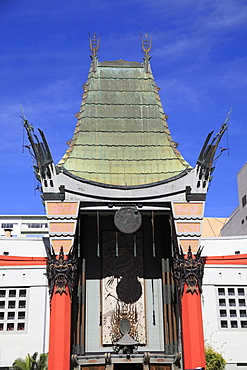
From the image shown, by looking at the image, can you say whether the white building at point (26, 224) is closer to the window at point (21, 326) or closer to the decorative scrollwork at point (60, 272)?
the window at point (21, 326)

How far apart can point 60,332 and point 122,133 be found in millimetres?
16123

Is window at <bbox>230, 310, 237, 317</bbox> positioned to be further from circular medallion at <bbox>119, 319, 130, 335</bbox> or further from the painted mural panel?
circular medallion at <bbox>119, 319, 130, 335</bbox>

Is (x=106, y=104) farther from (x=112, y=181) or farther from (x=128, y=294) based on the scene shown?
(x=128, y=294)

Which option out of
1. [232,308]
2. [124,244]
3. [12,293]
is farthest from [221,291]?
[12,293]

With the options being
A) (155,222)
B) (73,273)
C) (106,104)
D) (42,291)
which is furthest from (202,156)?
(42,291)

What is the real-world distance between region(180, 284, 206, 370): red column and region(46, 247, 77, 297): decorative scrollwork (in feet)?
25.9

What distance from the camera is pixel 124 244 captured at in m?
39.1

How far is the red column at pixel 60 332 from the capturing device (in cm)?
3244

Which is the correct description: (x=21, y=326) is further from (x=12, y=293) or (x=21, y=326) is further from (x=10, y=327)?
(x=12, y=293)

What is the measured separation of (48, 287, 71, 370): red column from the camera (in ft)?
106

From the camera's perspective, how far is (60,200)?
3609cm

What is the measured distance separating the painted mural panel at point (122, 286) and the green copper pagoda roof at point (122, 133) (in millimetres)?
4954

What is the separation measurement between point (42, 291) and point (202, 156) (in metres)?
15.3

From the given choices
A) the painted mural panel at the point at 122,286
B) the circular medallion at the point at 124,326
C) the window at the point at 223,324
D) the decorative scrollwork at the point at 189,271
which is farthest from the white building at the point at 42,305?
the circular medallion at the point at 124,326
